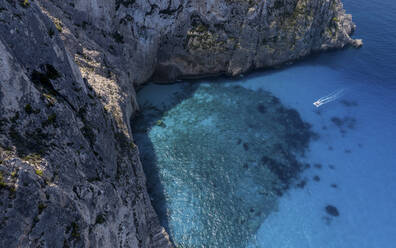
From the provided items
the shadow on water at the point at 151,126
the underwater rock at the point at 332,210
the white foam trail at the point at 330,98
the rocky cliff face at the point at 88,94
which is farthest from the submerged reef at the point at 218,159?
the white foam trail at the point at 330,98

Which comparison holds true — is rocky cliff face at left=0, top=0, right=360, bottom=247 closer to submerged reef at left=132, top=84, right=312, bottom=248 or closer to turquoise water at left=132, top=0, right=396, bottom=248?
submerged reef at left=132, top=84, right=312, bottom=248

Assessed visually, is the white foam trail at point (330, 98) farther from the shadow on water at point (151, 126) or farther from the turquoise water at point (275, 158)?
the shadow on water at point (151, 126)

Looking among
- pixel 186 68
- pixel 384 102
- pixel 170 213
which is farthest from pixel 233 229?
pixel 384 102

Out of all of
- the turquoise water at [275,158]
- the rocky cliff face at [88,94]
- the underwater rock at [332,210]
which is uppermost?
the rocky cliff face at [88,94]

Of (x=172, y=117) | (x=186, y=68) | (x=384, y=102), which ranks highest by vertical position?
(x=186, y=68)

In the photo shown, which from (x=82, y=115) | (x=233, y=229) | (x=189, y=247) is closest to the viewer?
(x=82, y=115)

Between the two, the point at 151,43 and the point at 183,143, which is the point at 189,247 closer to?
the point at 183,143

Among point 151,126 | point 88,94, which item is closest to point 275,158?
point 151,126
